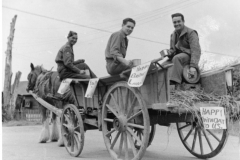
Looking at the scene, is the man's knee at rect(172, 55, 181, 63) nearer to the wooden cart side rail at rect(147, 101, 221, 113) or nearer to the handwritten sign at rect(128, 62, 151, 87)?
the handwritten sign at rect(128, 62, 151, 87)

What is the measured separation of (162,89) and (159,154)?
7.70ft

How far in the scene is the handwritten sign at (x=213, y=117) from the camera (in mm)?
3352

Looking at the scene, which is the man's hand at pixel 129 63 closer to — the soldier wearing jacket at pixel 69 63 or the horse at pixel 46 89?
the soldier wearing jacket at pixel 69 63

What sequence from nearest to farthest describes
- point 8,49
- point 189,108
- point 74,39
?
point 189,108 → point 74,39 → point 8,49

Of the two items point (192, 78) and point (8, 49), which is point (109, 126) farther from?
point (8, 49)

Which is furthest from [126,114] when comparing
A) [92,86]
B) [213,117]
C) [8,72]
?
[8,72]

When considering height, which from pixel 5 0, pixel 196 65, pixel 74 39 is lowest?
pixel 196 65

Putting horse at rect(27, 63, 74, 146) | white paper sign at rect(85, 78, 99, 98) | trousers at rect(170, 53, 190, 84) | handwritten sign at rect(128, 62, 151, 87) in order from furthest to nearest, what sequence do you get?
horse at rect(27, 63, 74, 146), white paper sign at rect(85, 78, 99, 98), trousers at rect(170, 53, 190, 84), handwritten sign at rect(128, 62, 151, 87)

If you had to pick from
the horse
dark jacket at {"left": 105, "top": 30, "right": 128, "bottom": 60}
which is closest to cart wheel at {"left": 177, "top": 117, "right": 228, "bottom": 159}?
dark jacket at {"left": 105, "top": 30, "right": 128, "bottom": 60}

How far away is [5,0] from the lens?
4.70 metres

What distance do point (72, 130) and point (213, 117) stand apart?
2.82m

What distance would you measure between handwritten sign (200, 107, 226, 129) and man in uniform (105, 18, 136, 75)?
1.30 metres

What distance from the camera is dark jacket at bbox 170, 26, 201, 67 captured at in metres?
4.07

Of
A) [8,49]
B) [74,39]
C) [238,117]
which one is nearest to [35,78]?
[74,39]
